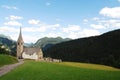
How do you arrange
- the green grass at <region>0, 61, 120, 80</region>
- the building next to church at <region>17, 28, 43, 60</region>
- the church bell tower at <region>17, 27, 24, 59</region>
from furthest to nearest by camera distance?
1. the building next to church at <region>17, 28, 43, 60</region>
2. the church bell tower at <region>17, 27, 24, 59</region>
3. the green grass at <region>0, 61, 120, 80</region>

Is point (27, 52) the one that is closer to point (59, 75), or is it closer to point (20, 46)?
point (20, 46)

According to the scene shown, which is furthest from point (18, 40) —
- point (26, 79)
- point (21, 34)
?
point (26, 79)

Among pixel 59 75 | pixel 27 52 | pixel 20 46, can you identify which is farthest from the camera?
pixel 27 52

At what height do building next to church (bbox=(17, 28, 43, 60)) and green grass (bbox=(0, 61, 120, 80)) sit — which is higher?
building next to church (bbox=(17, 28, 43, 60))

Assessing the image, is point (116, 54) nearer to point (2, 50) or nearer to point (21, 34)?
point (21, 34)

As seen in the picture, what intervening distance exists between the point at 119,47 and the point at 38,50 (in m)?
60.9

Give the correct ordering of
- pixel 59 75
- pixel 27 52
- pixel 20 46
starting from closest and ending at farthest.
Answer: pixel 59 75
pixel 20 46
pixel 27 52

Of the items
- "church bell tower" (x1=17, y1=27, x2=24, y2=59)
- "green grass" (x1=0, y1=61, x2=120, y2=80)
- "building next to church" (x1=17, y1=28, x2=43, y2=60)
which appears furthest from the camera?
"building next to church" (x1=17, y1=28, x2=43, y2=60)

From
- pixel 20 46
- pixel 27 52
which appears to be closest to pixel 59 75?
pixel 20 46

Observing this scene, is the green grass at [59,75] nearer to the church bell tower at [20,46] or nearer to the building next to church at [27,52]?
the church bell tower at [20,46]

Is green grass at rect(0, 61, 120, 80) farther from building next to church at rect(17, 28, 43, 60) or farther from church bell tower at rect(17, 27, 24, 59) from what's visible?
building next to church at rect(17, 28, 43, 60)

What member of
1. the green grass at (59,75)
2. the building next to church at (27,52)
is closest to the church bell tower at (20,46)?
the building next to church at (27,52)

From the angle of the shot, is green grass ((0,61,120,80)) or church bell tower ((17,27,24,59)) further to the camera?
church bell tower ((17,27,24,59))

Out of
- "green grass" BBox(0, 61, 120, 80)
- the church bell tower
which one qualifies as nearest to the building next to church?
the church bell tower
